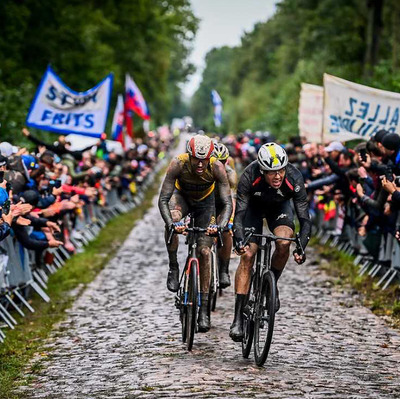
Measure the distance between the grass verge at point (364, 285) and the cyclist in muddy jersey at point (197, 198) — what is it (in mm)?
2868

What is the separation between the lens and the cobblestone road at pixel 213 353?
8.46 m

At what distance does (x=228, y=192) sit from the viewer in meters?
10.9

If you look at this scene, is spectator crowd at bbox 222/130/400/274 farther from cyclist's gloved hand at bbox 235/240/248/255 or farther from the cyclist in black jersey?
cyclist's gloved hand at bbox 235/240/248/255

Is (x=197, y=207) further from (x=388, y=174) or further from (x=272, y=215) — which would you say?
(x=388, y=174)

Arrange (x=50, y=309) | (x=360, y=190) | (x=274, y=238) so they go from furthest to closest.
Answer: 1. (x=50, y=309)
2. (x=360, y=190)
3. (x=274, y=238)

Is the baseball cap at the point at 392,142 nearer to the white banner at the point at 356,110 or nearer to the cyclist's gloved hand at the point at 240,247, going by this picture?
the white banner at the point at 356,110

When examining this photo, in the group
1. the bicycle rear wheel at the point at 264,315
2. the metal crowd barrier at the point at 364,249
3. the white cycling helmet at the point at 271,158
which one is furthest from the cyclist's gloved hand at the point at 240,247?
the metal crowd barrier at the point at 364,249

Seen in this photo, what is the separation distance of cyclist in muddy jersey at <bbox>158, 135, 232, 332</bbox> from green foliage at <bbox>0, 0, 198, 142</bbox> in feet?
52.1

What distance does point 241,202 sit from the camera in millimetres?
9672

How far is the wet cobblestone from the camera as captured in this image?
27.8ft

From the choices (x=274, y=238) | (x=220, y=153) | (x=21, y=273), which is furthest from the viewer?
(x=21, y=273)

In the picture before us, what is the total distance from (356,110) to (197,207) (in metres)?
6.99

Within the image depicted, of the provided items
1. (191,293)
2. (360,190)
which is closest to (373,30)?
(360,190)

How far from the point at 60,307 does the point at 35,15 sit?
30.5m
